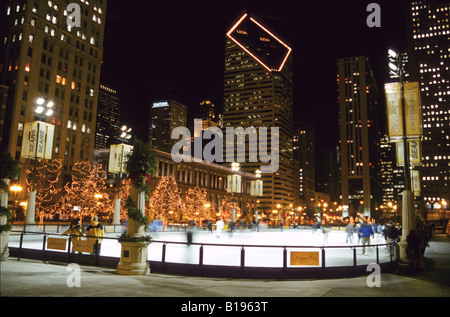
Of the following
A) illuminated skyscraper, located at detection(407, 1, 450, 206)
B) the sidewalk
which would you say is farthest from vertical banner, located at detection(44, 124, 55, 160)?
illuminated skyscraper, located at detection(407, 1, 450, 206)

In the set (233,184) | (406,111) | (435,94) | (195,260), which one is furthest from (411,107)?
(435,94)

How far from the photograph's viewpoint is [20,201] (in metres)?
65.8

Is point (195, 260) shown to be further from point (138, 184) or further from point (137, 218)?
point (138, 184)

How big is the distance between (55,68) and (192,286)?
84660 millimetres

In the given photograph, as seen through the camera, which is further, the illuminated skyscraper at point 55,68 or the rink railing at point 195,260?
the illuminated skyscraper at point 55,68

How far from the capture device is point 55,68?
81.2 m

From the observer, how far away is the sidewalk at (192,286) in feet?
26.2

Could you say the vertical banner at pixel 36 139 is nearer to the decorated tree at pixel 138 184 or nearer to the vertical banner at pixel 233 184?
the decorated tree at pixel 138 184

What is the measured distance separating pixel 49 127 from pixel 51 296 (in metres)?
24.5

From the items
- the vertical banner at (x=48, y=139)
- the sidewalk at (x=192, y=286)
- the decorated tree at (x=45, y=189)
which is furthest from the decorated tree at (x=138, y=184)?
the decorated tree at (x=45, y=189)

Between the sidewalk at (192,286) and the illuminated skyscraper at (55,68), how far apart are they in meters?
69.2
